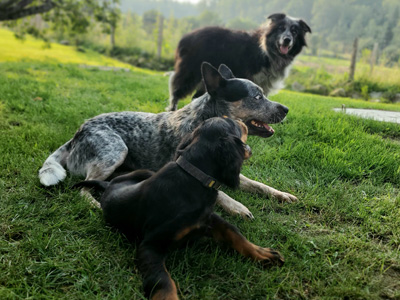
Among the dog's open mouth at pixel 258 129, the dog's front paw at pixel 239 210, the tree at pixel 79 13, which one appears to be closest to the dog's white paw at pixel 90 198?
the dog's front paw at pixel 239 210

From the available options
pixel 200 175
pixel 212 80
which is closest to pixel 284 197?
pixel 200 175

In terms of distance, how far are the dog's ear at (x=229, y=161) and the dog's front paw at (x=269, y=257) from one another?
0.52 metres

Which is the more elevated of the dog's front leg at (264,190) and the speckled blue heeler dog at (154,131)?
the speckled blue heeler dog at (154,131)

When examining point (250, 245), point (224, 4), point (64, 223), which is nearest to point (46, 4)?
point (64, 223)

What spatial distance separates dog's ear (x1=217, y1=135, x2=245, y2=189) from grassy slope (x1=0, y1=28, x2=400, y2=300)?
0.53 metres

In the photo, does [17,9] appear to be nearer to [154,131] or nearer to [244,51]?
[244,51]

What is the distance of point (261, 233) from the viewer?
8.25 ft

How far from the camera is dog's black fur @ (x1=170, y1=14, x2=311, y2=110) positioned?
6.34m

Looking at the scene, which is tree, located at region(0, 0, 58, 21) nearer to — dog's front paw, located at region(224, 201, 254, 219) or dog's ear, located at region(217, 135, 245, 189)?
dog's front paw, located at region(224, 201, 254, 219)

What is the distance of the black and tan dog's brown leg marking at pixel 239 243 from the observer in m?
2.13

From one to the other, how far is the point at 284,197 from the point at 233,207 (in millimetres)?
593

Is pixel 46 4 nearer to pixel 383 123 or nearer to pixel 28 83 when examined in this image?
pixel 28 83

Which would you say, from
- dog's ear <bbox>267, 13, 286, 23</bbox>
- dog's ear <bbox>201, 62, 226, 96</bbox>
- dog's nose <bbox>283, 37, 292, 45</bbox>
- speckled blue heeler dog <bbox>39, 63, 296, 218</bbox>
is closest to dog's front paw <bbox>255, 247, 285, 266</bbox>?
speckled blue heeler dog <bbox>39, 63, 296, 218</bbox>

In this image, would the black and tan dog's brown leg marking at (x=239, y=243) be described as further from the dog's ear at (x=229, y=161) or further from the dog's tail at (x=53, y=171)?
the dog's tail at (x=53, y=171)
